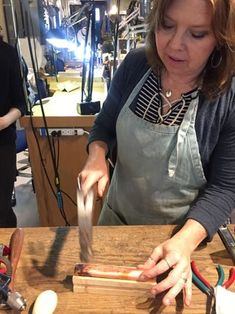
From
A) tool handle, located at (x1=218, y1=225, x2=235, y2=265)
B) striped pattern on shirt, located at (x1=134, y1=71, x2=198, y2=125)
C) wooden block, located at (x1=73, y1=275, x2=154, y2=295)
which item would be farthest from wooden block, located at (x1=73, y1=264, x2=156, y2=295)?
striped pattern on shirt, located at (x1=134, y1=71, x2=198, y2=125)

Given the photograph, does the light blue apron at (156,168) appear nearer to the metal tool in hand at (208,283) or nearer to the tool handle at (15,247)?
the metal tool in hand at (208,283)

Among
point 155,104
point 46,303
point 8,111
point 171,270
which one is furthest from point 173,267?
point 8,111

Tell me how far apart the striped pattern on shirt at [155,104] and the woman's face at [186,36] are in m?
0.08

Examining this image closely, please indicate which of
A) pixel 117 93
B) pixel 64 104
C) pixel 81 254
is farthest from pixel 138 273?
pixel 64 104

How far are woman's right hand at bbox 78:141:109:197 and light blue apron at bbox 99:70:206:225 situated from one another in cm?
6

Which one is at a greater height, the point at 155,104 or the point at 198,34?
the point at 198,34

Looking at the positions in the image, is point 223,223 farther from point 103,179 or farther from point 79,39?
point 79,39

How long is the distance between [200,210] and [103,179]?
0.24 meters

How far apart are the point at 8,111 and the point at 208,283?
1.25 m

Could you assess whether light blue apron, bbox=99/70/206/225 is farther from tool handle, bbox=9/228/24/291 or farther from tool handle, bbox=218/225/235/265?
tool handle, bbox=9/228/24/291

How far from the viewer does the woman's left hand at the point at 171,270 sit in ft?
1.91

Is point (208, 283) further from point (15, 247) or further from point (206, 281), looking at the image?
point (15, 247)

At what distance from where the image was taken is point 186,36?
681 millimetres

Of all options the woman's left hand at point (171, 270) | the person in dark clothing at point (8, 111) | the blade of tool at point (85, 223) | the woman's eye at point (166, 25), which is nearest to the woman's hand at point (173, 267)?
the woman's left hand at point (171, 270)
